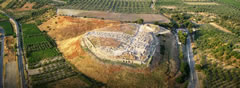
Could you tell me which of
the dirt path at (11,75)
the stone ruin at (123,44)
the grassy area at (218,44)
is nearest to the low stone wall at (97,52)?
the stone ruin at (123,44)

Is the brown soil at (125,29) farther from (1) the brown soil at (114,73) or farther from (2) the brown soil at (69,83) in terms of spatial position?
(2) the brown soil at (69,83)

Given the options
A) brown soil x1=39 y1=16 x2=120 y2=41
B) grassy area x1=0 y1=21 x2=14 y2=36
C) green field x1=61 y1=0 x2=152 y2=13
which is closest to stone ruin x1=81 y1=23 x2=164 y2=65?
brown soil x1=39 y1=16 x2=120 y2=41

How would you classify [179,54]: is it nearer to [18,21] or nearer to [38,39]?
[38,39]

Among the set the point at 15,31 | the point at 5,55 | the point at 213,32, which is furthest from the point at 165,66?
the point at 15,31

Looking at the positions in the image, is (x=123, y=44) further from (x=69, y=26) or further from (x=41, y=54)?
(x=69, y=26)

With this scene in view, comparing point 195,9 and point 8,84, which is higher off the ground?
point 195,9

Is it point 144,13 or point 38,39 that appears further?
point 144,13
